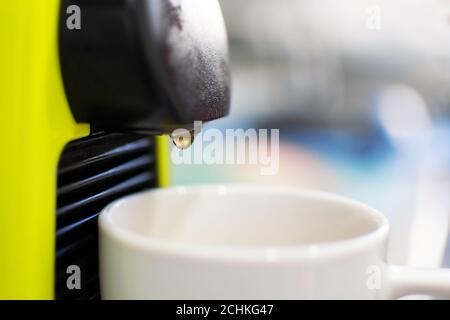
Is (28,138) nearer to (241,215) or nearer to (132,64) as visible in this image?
(132,64)

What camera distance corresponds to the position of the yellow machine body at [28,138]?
0.32 metres

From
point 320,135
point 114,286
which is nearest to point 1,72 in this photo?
point 114,286

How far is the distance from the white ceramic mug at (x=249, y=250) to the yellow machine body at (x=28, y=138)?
39mm

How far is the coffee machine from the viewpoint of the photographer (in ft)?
1.03

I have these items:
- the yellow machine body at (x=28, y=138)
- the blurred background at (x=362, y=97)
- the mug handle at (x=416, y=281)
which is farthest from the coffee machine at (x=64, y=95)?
the blurred background at (x=362, y=97)

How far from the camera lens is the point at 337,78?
0.68m

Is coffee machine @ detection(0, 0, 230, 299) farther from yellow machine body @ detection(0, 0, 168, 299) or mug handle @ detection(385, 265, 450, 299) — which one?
mug handle @ detection(385, 265, 450, 299)

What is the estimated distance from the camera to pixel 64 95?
1.13 ft

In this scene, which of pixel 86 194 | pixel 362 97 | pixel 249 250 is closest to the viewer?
pixel 249 250

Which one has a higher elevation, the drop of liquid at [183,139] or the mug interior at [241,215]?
the drop of liquid at [183,139]

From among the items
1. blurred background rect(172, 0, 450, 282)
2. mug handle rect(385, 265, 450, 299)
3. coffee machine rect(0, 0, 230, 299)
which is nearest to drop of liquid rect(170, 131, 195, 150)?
coffee machine rect(0, 0, 230, 299)

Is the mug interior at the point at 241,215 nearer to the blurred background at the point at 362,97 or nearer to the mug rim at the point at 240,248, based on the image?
the mug rim at the point at 240,248

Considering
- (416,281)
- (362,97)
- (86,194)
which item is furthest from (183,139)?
(362,97)

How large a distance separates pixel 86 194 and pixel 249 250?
6.0 inches
